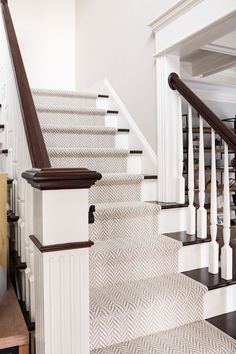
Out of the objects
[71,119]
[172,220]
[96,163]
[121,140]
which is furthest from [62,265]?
[71,119]

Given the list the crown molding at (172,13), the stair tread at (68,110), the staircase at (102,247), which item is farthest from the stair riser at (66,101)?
the crown molding at (172,13)

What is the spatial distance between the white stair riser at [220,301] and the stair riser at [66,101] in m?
2.10

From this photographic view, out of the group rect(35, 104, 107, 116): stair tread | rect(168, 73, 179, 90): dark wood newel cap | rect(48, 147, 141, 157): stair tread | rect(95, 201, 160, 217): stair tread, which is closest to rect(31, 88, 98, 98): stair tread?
rect(35, 104, 107, 116): stair tread

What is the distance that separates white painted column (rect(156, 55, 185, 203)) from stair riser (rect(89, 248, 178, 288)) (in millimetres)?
505

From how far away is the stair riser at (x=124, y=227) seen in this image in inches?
77.0

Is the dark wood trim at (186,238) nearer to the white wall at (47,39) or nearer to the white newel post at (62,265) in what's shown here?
the white newel post at (62,265)

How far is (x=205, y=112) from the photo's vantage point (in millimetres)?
2014

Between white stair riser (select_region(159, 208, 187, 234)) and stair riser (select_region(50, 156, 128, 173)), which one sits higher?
stair riser (select_region(50, 156, 128, 173))

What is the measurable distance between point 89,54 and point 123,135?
151cm

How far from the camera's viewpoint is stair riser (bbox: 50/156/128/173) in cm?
237

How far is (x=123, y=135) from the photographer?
2883 mm

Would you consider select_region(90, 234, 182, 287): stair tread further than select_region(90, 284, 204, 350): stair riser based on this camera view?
Yes

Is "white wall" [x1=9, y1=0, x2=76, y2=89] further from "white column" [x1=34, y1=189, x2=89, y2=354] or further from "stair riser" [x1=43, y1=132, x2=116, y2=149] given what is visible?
"white column" [x1=34, y1=189, x2=89, y2=354]

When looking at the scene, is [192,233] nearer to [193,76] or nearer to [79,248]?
[79,248]
